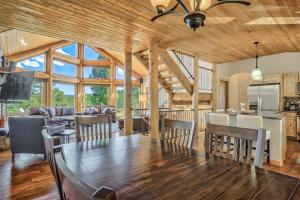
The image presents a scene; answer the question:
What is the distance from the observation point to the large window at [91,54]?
1158 centimetres

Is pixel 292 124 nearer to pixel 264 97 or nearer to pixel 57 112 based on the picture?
pixel 264 97

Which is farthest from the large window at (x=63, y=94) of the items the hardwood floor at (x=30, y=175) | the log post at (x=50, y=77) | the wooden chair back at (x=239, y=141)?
the wooden chair back at (x=239, y=141)

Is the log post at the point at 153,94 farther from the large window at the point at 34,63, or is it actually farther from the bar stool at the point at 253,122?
the large window at the point at 34,63

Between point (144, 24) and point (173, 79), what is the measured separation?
3186mm

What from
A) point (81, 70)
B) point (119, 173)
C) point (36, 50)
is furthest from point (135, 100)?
point (119, 173)

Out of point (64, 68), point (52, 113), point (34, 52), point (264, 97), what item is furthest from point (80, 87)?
point (264, 97)

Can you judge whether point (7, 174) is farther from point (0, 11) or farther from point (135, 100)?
point (135, 100)

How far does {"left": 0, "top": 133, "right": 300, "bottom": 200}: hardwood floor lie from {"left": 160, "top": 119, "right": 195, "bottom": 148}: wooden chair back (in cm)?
160

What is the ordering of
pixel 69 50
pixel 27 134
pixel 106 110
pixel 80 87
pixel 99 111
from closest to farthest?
pixel 27 134 → pixel 106 110 → pixel 99 111 → pixel 69 50 → pixel 80 87

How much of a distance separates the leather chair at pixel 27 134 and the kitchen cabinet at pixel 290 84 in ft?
22.6

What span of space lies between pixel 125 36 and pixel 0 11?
86.2 inches

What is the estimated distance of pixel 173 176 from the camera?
1189 mm

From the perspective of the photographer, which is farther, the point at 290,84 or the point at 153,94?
the point at 290,84

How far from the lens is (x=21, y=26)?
11.9ft
